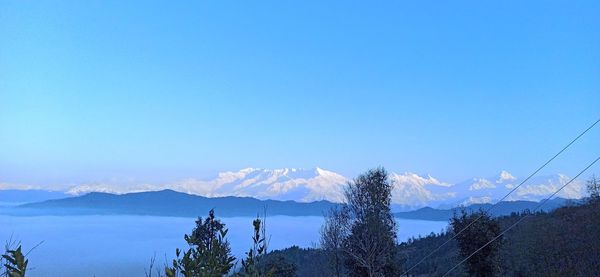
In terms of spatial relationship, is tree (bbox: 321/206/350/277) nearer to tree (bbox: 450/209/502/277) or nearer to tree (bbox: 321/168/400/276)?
tree (bbox: 321/168/400/276)

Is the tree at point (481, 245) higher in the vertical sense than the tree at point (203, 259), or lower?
lower

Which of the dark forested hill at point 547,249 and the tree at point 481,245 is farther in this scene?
the dark forested hill at point 547,249

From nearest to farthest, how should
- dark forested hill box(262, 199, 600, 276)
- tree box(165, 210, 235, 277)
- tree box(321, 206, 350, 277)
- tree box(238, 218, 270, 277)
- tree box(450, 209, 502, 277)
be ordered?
1. tree box(165, 210, 235, 277)
2. tree box(238, 218, 270, 277)
3. tree box(450, 209, 502, 277)
4. dark forested hill box(262, 199, 600, 276)
5. tree box(321, 206, 350, 277)

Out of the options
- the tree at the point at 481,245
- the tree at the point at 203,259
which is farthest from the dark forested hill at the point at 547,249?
the tree at the point at 203,259

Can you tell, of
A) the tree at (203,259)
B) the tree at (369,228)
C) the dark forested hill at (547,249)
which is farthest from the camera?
the dark forested hill at (547,249)

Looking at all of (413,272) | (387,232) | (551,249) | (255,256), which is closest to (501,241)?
(387,232)

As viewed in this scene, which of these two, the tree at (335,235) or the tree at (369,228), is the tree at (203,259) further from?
the tree at (335,235)

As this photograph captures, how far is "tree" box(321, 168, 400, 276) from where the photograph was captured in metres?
25.1

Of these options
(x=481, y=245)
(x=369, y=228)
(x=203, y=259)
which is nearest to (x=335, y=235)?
(x=369, y=228)

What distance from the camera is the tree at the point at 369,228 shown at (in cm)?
2509

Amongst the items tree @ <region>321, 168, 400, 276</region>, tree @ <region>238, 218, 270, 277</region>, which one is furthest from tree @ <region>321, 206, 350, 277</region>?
tree @ <region>238, 218, 270, 277</region>

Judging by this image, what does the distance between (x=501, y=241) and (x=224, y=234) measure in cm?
2432

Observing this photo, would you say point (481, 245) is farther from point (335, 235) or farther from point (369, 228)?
point (335, 235)

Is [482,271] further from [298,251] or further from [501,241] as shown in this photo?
[298,251]
